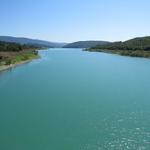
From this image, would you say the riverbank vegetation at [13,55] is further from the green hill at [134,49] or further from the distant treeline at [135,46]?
the distant treeline at [135,46]

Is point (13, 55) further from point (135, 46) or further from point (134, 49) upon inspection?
point (135, 46)

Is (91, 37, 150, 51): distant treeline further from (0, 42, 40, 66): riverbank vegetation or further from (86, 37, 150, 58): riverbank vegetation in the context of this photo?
(0, 42, 40, 66): riverbank vegetation

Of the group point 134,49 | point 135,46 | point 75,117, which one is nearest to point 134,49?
point 134,49

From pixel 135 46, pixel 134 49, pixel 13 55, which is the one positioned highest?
pixel 135 46

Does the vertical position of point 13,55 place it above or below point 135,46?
below

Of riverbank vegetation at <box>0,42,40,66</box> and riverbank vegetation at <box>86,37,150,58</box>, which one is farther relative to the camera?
riverbank vegetation at <box>86,37,150,58</box>

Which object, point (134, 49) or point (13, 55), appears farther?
point (134, 49)

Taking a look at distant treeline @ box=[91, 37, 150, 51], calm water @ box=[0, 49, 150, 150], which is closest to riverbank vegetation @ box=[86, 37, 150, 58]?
distant treeline @ box=[91, 37, 150, 51]

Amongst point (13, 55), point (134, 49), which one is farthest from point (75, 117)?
point (134, 49)

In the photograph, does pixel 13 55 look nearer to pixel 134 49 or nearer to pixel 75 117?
pixel 134 49

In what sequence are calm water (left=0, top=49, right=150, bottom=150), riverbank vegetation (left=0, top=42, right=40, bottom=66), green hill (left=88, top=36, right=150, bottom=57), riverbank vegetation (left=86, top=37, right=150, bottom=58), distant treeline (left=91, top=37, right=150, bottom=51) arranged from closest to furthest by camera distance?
1. calm water (left=0, top=49, right=150, bottom=150)
2. riverbank vegetation (left=0, top=42, right=40, bottom=66)
3. riverbank vegetation (left=86, top=37, right=150, bottom=58)
4. green hill (left=88, top=36, right=150, bottom=57)
5. distant treeline (left=91, top=37, right=150, bottom=51)

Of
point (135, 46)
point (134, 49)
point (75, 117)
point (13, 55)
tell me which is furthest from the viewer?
point (135, 46)

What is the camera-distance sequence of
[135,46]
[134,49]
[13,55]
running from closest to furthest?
1. [13,55]
2. [134,49]
3. [135,46]
